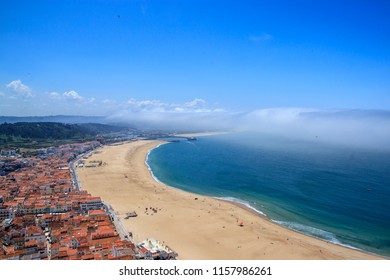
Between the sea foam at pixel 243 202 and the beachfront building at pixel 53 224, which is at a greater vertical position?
the beachfront building at pixel 53 224

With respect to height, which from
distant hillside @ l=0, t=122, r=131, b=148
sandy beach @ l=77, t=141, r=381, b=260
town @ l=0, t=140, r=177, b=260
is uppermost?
distant hillside @ l=0, t=122, r=131, b=148

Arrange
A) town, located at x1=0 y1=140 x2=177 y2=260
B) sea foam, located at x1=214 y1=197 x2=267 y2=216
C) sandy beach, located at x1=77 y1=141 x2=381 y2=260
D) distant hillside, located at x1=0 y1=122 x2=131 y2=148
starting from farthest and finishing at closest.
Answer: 1. distant hillside, located at x1=0 y1=122 x2=131 y2=148
2. sea foam, located at x1=214 y1=197 x2=267 y2=216
3. sandy beach, located at x1=77 y1=141 x2=381 y2=260
4. town, located at x1=0 y1=140 x2=177 y2=260

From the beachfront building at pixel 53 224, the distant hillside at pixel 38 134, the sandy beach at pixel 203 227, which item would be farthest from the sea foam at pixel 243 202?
the distant hillside at pixel 38 134

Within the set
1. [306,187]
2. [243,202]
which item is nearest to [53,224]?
[243,202]

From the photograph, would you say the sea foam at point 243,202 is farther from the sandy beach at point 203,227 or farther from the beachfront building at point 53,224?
the beachfront building at point 53,224

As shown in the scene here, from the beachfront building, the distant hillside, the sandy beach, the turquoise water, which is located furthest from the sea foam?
the distant hillside

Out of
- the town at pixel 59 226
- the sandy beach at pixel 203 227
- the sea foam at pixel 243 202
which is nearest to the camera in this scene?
the town at pixel 59 226

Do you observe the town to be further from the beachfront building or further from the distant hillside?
the distant hillside
